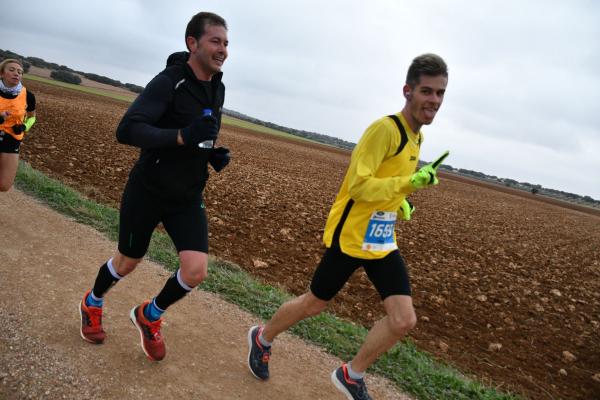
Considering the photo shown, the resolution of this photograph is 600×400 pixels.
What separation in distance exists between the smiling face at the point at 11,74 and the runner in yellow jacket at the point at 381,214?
176 inches

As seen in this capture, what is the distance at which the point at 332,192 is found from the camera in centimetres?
1728

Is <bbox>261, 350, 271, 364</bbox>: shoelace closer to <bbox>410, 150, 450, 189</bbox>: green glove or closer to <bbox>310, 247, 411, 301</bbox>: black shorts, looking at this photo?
<bbox>310, 247, 411, 301</bbox>: black shorts

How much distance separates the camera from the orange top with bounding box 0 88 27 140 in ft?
17.0

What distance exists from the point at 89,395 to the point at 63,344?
64 cm

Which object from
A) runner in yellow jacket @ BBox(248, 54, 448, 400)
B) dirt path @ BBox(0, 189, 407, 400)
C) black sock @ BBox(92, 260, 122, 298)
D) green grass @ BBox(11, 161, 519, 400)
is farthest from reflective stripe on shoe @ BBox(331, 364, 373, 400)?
black sock @ BBox(92, 260, 122, 298)

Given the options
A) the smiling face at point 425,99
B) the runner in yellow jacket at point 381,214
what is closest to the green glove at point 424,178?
the runner in yellow jacket at point 381,214

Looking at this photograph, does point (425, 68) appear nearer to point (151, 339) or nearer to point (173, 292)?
point (173, 292)

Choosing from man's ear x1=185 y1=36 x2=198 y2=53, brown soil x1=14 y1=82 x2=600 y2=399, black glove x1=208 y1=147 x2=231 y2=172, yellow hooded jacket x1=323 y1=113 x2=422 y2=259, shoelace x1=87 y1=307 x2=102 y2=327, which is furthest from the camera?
brown soil x1=14 y1=82 x2=600 y2=399

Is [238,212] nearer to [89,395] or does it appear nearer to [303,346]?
[303,346]

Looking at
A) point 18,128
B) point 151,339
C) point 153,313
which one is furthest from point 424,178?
point 18,128

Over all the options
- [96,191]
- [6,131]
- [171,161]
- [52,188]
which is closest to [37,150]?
[96,191]

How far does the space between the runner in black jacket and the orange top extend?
314 cm

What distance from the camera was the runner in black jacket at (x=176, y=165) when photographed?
277 centimetres

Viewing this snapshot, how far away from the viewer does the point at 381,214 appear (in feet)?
9.76
